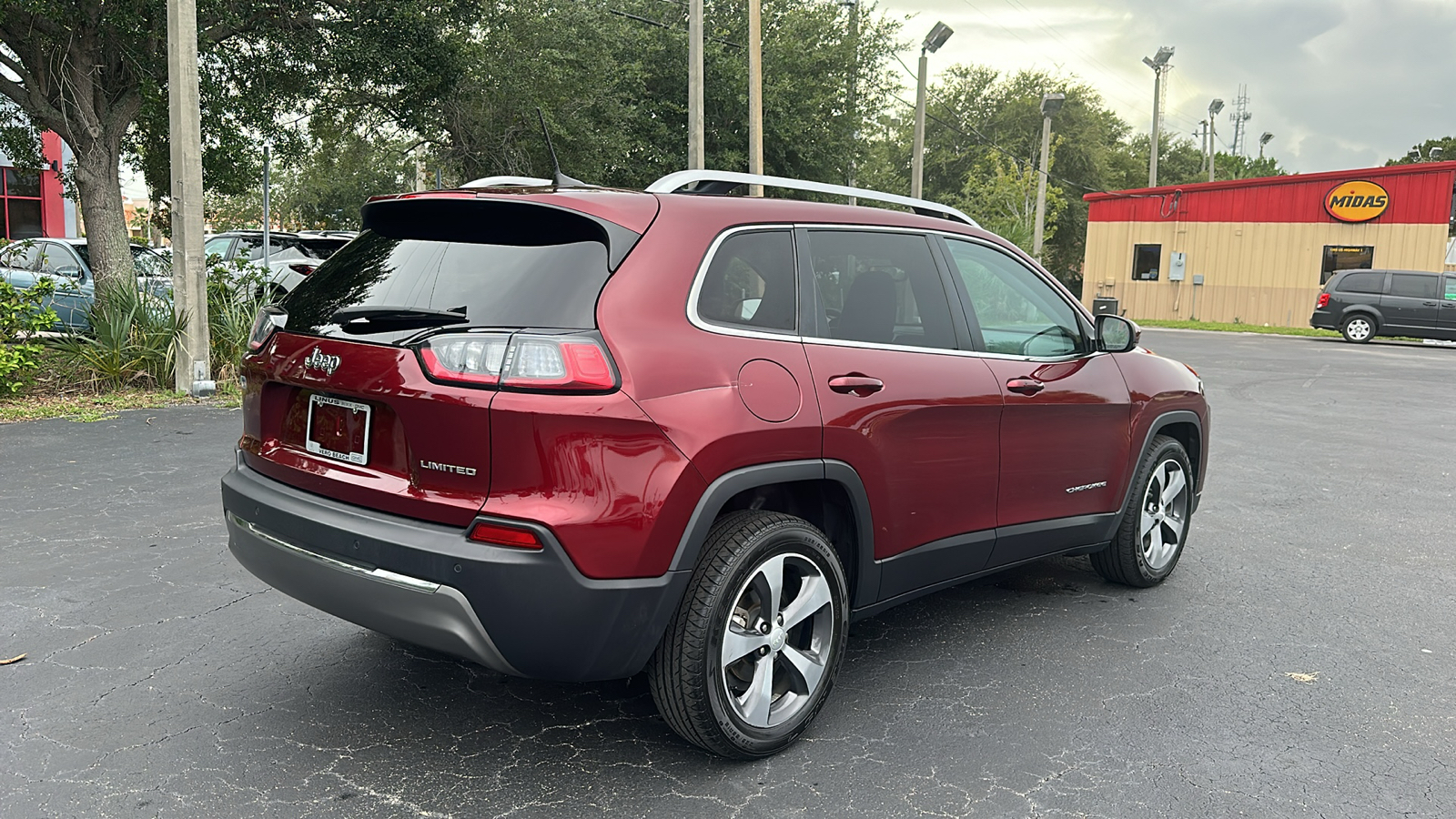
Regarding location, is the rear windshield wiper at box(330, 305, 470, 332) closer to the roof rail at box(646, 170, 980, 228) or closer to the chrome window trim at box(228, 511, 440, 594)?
the chrome window trim at box(228, 511, 440, 594)

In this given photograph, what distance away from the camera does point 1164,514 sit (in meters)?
5.15

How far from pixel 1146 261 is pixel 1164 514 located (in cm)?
3293

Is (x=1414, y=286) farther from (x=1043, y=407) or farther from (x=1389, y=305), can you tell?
(x=1043, y=407)

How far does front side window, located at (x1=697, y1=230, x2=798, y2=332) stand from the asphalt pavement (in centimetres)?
136

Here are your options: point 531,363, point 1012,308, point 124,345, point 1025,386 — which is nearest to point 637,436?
point 531,363

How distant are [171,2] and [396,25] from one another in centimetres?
→ 432

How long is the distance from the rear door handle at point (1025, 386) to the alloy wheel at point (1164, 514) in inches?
43.7

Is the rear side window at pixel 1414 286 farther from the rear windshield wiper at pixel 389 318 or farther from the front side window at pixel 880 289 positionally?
the rear windshield wiper at pixel 389 318

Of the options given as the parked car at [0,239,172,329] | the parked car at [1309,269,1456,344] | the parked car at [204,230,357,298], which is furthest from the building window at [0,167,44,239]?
the parked car at [1309,269,1456,344]

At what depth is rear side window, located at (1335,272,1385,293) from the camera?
2509 cm

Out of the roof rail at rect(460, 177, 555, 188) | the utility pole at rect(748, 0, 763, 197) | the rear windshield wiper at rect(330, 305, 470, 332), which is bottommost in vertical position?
the rear windshield wiper at rect(330, 305, 470, 332)

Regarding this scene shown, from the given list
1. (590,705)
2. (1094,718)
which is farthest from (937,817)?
(590,705)

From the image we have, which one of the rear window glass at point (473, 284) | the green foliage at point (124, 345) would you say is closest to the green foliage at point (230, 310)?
the green foliage at point (124, 345)

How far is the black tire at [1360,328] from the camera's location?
25094 millimetres
